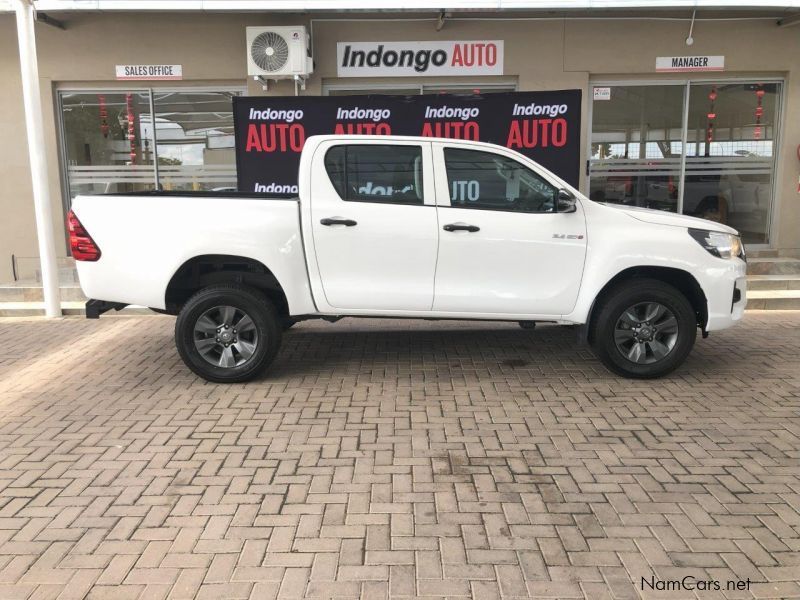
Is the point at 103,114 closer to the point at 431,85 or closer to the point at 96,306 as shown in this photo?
the point at 431,85

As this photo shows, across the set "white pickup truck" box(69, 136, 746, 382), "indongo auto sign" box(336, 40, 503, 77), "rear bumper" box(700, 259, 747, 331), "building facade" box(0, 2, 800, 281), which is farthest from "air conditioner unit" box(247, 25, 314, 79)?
"rear bumper" box(700, 259, 747, 331)

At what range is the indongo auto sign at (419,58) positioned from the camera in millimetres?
9672

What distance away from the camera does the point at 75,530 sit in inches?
134

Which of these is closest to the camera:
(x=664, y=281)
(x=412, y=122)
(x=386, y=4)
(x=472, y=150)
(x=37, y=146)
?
(x=472, y=150)

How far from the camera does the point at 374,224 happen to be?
5.44 m

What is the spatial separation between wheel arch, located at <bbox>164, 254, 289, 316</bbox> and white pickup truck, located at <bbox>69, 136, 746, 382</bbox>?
0.02m

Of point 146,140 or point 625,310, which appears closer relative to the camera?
point 625,310

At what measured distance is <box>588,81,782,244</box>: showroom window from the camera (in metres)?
9.99

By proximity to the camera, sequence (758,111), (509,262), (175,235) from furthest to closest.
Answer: (758,111) < (509,262) < (175,235)

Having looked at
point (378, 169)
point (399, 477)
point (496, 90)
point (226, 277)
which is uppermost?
point (496, 90)

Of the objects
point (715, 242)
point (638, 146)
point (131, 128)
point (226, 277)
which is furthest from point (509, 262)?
point (131, 128)

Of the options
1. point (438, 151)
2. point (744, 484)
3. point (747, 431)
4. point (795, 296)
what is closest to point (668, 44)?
point (795, 296)

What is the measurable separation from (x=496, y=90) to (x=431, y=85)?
0.95m

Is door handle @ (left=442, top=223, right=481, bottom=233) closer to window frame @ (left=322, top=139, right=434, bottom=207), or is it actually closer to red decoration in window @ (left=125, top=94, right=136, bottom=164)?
window frame @ (left=322, top=139, right=434, bottom=207)
